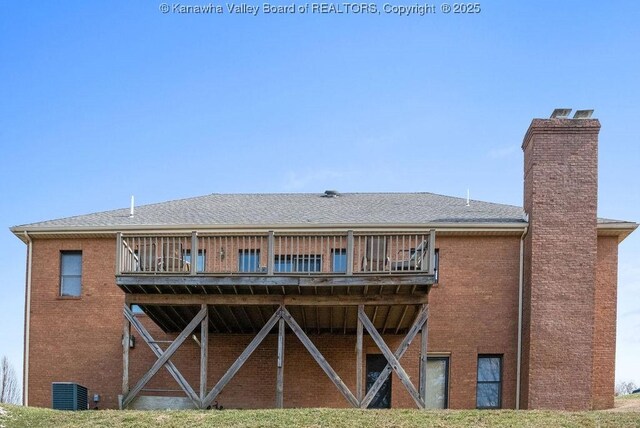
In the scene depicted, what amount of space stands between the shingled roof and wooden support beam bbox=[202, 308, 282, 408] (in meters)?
4.00

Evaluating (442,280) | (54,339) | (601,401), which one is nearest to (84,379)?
(54,339)

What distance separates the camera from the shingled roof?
886 inches

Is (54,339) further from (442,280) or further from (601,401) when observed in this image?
(601,401)

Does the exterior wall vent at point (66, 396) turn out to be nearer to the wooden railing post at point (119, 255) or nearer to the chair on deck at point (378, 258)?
the wooden railing post at point (119, 255)

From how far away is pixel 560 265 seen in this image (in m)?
21.3

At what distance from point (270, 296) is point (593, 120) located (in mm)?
9309

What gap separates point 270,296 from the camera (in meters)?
18.9

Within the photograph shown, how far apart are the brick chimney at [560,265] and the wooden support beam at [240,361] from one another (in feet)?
21.3

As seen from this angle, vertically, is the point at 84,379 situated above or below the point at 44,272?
below

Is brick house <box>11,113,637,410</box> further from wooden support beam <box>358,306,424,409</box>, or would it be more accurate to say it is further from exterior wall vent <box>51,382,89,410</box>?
exterior wall vent <box>51,382,89,410</box>

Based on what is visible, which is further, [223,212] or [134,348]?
[223,212]

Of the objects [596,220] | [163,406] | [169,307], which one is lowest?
[163,406]

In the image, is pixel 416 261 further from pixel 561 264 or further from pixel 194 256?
pixel 561 264

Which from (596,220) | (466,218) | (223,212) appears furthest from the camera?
(223,212)
